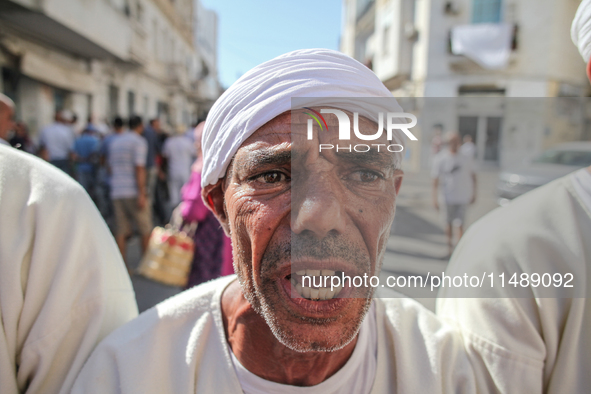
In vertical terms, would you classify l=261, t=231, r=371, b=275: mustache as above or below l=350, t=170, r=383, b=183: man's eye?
below

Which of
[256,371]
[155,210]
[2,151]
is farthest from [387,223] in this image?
[155,210]

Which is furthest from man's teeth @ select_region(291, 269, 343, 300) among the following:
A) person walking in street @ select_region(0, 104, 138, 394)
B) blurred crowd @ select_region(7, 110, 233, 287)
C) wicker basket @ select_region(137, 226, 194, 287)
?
wicker basket @ select_region(137, 226, 194, 287)

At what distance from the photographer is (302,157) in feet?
3.29

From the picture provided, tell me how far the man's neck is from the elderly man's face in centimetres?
16

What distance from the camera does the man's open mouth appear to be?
37.6 inches

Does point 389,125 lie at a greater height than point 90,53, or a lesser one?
lesser

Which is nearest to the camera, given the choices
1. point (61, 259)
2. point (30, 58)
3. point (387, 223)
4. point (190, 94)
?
point (387, 223)

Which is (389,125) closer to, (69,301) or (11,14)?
(69,301)

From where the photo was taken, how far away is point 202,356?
48.0 inches

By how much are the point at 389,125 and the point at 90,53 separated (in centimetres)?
1548

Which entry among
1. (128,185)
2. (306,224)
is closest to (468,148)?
(128,185)

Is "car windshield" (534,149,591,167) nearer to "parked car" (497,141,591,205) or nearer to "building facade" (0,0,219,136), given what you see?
"parked car" (497,141,591,205)

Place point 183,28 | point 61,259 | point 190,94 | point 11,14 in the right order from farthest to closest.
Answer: point 190,94
point 183,28
point 11,14
point 61,259

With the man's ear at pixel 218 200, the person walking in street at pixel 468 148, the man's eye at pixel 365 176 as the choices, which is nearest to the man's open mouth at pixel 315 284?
the man's eye at pixel 365 176
